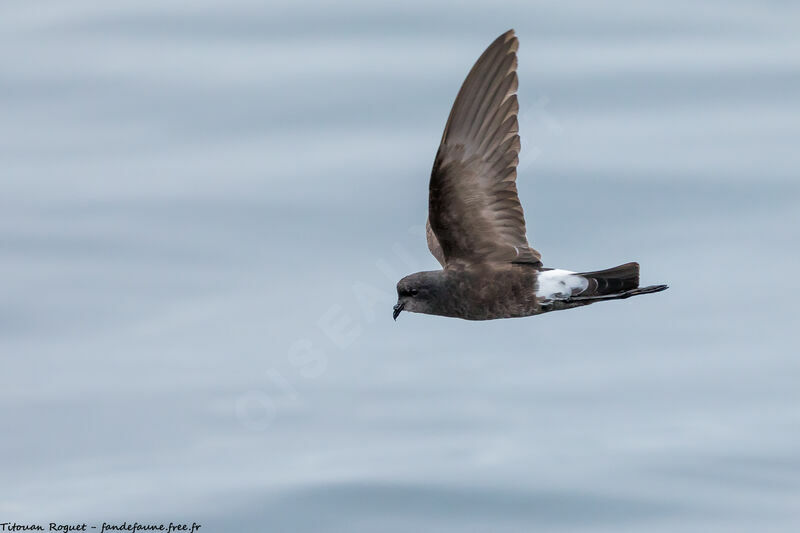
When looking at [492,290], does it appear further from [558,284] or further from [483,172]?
[483,172]

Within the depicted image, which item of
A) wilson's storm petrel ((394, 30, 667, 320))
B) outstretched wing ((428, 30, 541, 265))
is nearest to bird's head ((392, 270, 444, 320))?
wilson's storm petrel ((394, 30, 667, 320))

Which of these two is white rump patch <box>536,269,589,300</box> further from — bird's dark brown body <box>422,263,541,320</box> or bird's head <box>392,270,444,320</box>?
bird's head <box>392,270,444,320</box>

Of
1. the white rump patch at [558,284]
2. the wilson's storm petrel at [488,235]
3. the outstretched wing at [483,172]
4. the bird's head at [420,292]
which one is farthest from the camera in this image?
the bird's head at [420,292]

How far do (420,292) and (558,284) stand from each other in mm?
965

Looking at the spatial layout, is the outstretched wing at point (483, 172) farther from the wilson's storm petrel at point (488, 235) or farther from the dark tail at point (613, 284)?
the dark tail at point (613, 284)

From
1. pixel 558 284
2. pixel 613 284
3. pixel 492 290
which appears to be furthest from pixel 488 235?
pixel 613 284

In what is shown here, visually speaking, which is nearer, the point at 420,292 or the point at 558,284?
the point at 558,284

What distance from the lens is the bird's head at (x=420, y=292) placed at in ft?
37.7

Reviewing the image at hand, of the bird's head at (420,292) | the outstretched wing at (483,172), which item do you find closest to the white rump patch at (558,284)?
the outstretched wing at (483,172)

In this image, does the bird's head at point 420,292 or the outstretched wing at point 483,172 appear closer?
the outstretched wing at point 483,172

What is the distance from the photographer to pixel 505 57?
35.7 feet

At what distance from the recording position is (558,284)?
11.3 metres

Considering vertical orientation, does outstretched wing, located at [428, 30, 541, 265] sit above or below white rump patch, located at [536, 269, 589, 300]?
above

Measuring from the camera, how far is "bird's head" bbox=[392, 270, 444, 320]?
1148 centimetres
